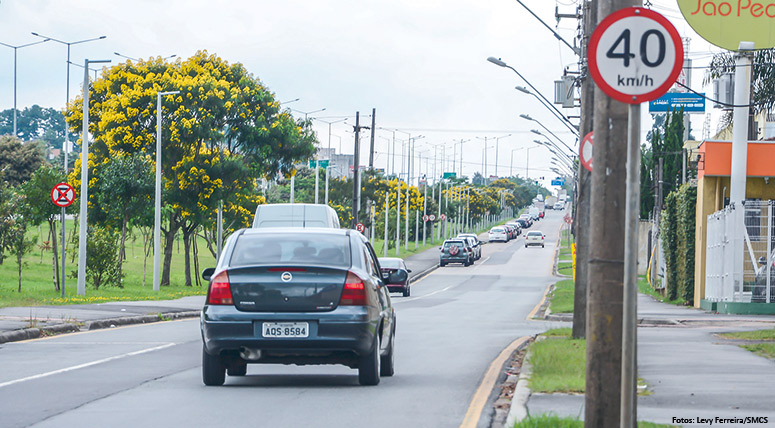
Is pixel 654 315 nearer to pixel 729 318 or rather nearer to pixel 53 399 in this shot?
pixel 729 318

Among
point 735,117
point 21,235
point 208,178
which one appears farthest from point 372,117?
point 735,117

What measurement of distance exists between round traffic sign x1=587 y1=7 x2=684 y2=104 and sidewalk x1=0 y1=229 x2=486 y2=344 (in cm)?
1301

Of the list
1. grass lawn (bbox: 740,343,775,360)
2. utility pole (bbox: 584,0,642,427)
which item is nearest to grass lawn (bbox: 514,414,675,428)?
utility pole (bbox: 584,0,642,427)

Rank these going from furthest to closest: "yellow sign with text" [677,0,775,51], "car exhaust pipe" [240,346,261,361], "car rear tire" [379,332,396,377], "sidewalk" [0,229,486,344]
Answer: "sidewalk" [0,229,486,344], "yellow sign with text" [677,0,775,51], "car rear tire" [379,332,396,377], "car exhaust pipe" [240,346,261,361]

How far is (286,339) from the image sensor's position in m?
11.1

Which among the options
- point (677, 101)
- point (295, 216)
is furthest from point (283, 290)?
point (677, 101)

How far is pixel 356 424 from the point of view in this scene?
928 centimetres

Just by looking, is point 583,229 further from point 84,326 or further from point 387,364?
point 84,326

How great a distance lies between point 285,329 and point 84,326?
35.9 ft

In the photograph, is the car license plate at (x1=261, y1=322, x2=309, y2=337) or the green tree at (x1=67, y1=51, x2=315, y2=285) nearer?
the car license plate at (x1=261, y1=322, x2=309, y2=337)

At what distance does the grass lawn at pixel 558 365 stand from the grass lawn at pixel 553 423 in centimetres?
212

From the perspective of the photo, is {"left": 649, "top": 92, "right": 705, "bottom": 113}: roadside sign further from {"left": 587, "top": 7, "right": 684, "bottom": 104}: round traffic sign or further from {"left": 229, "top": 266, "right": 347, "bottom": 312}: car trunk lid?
{"left": 587, "top": 7, "right": 684, "bottom": 104}: round traffic sign

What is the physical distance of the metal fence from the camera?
28531mm

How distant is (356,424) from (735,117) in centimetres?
2257
